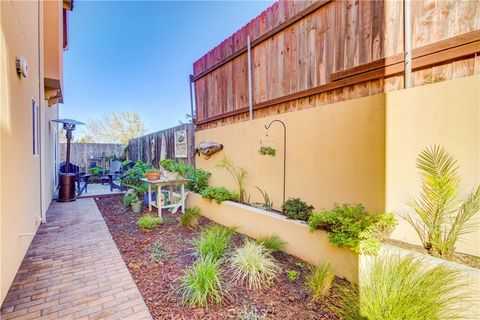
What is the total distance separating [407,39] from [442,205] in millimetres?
1736

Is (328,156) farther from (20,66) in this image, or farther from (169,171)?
(20,66)

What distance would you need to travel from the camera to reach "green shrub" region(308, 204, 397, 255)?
2211 mm

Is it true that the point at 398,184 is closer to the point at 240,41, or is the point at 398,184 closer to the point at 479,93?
the point at 479,93

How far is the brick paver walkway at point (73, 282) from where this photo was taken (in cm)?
196

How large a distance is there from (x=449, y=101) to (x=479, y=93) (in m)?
0.19


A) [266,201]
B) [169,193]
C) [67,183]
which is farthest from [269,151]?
[67,183]

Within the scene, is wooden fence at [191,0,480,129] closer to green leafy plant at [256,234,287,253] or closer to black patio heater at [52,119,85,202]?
green leafy plant at [256,234,287,253]

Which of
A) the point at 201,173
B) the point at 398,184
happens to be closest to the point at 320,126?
the point at 398,184

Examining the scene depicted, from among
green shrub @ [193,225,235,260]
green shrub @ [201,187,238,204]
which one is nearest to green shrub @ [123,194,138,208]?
green shrub @ [201,187,238,204]

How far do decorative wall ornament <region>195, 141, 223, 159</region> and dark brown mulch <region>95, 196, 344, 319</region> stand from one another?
2146 mm

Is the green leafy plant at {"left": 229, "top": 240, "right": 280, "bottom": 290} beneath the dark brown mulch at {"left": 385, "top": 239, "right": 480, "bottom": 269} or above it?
beneath

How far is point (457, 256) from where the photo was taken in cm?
202

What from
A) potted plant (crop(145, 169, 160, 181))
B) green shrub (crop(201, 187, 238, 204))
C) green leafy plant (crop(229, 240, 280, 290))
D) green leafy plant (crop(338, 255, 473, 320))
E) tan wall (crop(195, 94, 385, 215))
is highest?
tan wall (crop(195, 94, 385, 215))

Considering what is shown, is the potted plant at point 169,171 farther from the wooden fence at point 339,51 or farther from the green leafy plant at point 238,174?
the wooden fence at point 339,51
